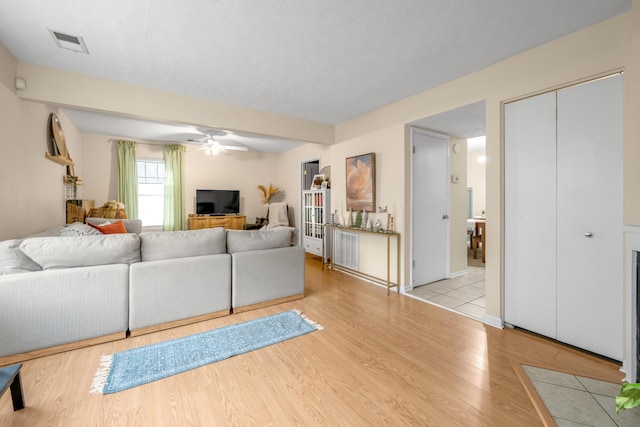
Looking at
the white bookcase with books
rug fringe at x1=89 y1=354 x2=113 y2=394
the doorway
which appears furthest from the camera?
the white bookcase with books

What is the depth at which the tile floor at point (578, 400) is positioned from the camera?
128cm

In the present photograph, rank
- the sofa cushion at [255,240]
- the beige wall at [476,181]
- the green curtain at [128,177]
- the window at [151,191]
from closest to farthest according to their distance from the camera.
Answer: the sofa cushion at [255,240], the green curtain at [128,177], the window at [151,191], the beige wall at [476,181]

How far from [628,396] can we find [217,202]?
6621 mm

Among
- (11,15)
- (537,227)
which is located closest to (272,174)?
(11,15)

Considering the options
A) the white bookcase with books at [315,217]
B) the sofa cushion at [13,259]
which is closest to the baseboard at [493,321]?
the white bookcase with books at [315,217]

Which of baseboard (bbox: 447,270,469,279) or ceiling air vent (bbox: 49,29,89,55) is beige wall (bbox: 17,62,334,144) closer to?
ceiling air vent (bbox: 49,29,89,55)

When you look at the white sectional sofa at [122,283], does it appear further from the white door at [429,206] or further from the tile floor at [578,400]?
the tile floor at [578,400]

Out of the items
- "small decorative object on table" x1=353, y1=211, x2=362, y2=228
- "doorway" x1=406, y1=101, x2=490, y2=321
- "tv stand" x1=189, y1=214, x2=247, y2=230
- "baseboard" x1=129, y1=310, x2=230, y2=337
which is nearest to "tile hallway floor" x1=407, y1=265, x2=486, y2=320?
"doorway" x1=406, y1=101, x2=490, y2=321

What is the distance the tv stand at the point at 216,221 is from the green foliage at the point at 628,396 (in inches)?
247

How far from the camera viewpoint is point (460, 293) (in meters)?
3.45

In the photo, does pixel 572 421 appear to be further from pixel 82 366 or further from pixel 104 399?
pixel 82 366

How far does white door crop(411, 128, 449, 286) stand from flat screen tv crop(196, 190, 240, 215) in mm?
4573

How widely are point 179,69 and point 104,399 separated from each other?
2.76 meters

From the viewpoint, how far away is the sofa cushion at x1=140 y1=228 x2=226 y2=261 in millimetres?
2475
